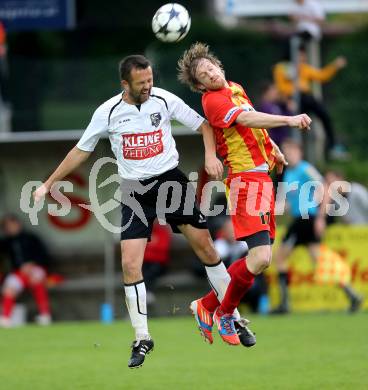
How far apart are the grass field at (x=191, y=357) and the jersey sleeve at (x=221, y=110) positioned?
2.30m

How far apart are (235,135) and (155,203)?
0.87m

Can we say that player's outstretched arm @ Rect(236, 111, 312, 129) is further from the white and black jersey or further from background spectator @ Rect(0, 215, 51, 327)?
background spectator @ Rect(0, 215, 51, 327)

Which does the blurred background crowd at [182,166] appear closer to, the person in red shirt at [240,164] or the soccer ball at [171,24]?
the person in red shirt at [240,164]

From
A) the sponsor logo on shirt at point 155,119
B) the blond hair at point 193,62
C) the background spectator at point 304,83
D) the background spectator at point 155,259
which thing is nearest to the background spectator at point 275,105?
the background spectator at point 304,83

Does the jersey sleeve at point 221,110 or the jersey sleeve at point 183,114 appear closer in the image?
the jersey sleeve at point 221,110

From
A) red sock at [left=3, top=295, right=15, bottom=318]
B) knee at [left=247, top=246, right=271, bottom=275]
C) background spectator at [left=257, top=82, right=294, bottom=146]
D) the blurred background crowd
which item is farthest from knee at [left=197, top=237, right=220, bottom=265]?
red sock at [left=3, top=295, right=15, bottom=318]

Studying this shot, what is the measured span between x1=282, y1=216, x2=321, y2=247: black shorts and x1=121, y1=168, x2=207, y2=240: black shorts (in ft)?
19.0

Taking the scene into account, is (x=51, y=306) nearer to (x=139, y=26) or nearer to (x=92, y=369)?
(x=92, y=369)

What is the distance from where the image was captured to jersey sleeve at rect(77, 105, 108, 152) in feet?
27.8

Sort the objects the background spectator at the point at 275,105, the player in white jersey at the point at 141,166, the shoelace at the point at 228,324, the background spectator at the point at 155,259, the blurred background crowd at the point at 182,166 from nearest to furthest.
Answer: the player in white jersey at the point at 141,166 < the shoelace at the point at 228,324 < the background spectator at the point at 275,105 < the blurred background crowd at the point at 182,166 < the background spectator at the point at 155,259

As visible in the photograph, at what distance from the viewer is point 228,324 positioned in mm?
8719

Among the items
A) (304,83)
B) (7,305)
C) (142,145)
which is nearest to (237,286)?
(142,145)

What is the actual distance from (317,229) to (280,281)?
0.89 meters

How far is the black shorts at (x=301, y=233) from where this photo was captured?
14312 millimetres
